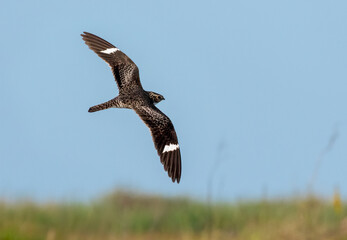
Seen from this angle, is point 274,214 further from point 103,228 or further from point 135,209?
point 135,209

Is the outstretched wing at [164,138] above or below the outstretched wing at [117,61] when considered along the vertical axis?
below

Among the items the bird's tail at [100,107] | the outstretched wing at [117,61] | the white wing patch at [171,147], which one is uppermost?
the outstretched wing at [117,61]

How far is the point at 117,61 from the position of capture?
24.3ft

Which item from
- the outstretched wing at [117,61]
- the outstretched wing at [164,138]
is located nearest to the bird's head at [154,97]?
Result: the outstretched wing at [117,61]

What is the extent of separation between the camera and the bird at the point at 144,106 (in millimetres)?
6582

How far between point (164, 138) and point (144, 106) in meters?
0.47

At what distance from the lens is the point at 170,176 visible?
6.50m

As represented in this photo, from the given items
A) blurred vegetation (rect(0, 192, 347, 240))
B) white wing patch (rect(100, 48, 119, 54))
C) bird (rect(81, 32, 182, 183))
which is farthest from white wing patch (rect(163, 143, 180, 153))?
blurred vegetation (rect(0, 192, 347, 240))

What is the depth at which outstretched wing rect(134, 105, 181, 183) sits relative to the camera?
6555 millimetres

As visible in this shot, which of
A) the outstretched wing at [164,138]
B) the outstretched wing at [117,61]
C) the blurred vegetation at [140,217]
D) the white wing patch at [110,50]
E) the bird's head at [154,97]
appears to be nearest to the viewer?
the outstretched wing at [164,138]

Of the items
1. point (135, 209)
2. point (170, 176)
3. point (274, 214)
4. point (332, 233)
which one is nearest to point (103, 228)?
point (135, 209)

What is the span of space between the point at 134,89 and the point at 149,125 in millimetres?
665

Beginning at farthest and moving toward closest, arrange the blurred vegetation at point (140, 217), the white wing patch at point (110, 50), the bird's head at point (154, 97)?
the blurred vegetation at point (140, 217) < the white wing patch at point (110, 50) < the bird's head at point (154, 97)

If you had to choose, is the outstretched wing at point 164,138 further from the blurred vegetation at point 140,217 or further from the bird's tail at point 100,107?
the blurred vegetation at point 140,217
